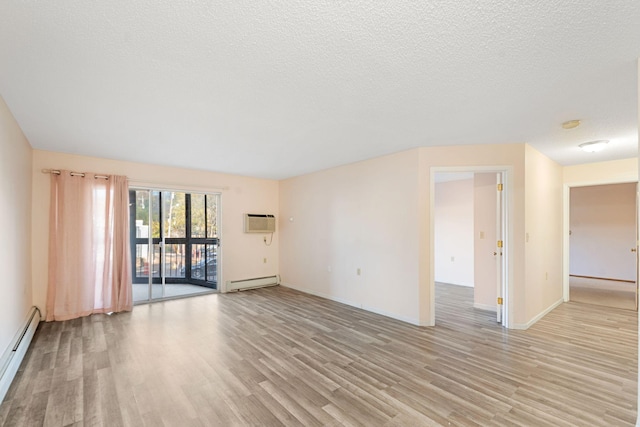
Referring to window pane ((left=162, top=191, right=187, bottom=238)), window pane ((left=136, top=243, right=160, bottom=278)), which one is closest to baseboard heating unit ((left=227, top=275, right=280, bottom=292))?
window pane ((left=136, top=243, right=160, bottom=278))

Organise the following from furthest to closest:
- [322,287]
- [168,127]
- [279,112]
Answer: [322,287] < [168,127] < [279,112]

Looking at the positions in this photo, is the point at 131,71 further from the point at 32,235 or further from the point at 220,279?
the point at 220,279

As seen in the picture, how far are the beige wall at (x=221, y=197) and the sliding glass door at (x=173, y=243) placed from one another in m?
0.26

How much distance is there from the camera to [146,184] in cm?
483

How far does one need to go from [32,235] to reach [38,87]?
9.03ft

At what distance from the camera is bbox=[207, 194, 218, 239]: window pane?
231 inches

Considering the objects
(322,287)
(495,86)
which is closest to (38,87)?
(495,86)

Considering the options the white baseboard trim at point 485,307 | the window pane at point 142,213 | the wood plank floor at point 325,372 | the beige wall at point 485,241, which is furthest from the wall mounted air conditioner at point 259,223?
the white baseboard trim at point 485,307

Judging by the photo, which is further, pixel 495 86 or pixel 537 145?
pixel 537 145

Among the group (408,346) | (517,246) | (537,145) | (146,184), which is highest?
(537,145)

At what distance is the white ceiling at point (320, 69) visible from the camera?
1392mm

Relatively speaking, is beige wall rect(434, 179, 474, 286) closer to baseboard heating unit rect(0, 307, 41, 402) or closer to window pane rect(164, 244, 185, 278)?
window pane rect(164, 244, 185, 278)

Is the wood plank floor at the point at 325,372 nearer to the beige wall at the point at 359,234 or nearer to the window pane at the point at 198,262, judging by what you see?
the beige wall at the point at 359,234

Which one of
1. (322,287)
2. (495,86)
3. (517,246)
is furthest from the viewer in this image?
(322,287)
